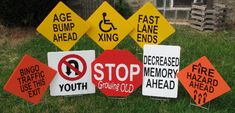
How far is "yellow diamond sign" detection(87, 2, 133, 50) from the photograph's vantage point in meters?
5.61

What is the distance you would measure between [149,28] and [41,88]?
1.74 metres

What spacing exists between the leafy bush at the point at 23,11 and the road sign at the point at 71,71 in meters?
3.24

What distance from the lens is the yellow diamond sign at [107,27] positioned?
18.4ft

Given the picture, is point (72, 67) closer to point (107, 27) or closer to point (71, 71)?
point (71, 71)

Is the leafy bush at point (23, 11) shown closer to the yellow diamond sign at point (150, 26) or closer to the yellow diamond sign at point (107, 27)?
the yellow diamond sign at point (107, 27)

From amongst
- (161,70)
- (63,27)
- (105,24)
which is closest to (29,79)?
(63,27)

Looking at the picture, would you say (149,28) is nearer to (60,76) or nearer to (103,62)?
(103,62)

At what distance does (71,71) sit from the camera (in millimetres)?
5578

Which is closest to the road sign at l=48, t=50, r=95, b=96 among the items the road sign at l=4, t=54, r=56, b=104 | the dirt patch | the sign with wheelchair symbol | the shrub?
the road sign at l=4, t=54, r=56, b=104

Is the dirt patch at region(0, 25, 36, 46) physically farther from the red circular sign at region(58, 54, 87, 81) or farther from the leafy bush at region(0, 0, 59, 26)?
the red circular sign at region(58, 54, 87, 81)

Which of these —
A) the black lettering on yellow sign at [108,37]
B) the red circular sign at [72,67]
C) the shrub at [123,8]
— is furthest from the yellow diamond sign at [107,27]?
the shrub at [123,8]

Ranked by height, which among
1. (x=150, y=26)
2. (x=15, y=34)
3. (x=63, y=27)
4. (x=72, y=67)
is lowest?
(x=15, y=34)

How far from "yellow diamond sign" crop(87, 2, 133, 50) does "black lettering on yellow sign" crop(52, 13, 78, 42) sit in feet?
0.89

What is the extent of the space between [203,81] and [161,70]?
23.8 inches
